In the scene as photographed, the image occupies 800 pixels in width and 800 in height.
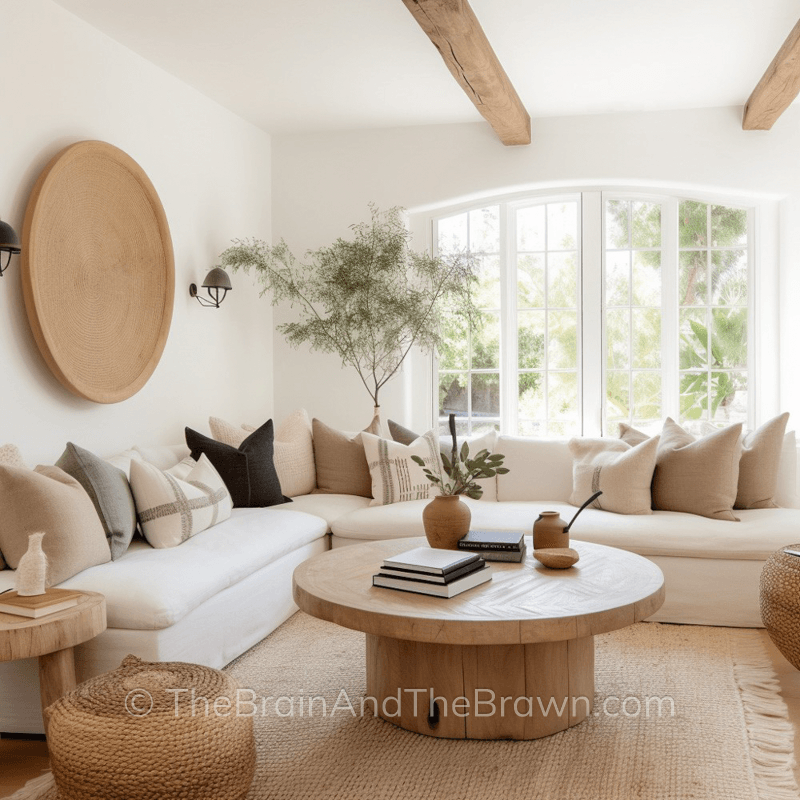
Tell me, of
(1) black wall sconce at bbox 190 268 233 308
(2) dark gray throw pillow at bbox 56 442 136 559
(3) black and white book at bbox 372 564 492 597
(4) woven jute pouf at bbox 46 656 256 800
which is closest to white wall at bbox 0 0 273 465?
(1) black wall sconce at bbox 190 268 233 308

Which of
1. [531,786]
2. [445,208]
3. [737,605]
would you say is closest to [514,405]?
[445,208]

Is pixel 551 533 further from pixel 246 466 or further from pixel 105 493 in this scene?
pixel 246 466

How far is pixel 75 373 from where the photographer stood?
3.71 m

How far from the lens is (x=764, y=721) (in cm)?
271

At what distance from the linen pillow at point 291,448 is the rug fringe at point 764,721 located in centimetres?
234

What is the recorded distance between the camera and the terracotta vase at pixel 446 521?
2967 millimetres

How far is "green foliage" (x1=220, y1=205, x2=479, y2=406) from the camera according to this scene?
206 inches

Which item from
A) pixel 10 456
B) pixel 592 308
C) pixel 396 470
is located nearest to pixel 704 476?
pixel 396 470

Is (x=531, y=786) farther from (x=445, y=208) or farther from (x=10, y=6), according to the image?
(x=445, y=208)

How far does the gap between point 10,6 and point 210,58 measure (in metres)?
1.15

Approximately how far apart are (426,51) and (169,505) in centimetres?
256

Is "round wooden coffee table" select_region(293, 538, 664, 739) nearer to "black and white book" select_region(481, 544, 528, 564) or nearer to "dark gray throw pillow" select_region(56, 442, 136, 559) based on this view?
"black and white book" select_region(481, 544, 528, 564)

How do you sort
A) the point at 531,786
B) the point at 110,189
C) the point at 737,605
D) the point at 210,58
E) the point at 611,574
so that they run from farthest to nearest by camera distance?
the point at 210,58 → the point at 110,189 → the point at 737,605 → the point at 611,574 → the point at 531,786

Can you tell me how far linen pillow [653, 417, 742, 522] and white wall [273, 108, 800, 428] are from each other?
4.67 feet
